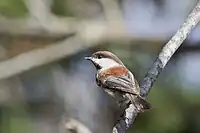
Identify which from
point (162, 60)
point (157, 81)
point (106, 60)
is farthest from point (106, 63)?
point (157, 81)

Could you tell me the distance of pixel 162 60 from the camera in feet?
6.36

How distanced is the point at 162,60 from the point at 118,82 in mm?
232

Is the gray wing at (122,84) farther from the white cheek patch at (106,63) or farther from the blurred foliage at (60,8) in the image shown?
the blurred foliage at (60,8)

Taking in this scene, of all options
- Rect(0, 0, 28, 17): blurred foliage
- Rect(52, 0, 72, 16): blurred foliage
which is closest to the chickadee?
Rect(0, 0, 28, 17): blurred foliage

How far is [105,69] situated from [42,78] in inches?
95.9

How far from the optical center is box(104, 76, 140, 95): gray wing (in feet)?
6.69

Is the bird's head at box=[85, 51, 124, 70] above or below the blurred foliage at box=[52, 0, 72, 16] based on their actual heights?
below

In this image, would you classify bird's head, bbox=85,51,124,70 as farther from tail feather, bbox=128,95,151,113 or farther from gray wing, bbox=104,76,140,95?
tail feather, bbox=128,95,151,113

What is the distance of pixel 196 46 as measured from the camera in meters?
3.71

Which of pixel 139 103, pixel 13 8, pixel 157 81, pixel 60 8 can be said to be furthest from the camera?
pixel 60 8

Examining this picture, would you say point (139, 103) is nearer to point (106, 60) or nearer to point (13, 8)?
point (106, 60)

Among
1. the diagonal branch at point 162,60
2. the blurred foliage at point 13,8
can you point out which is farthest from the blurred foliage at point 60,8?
the diagonal branch at point 162,60

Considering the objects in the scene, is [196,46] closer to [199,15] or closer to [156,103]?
[156,103]

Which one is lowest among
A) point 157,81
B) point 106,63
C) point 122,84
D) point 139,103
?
point 139,103
